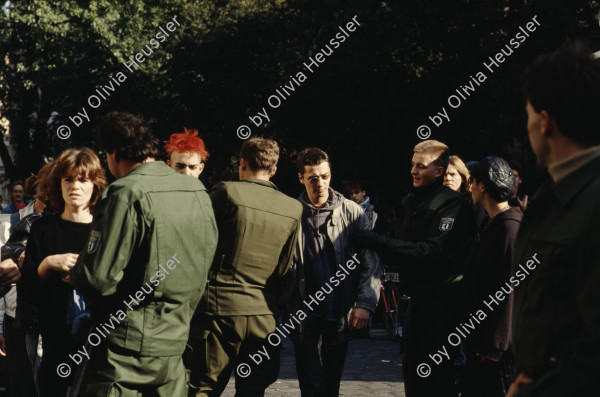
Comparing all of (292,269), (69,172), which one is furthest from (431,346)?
(69,172)

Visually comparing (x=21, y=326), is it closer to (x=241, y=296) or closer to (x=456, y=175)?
(x=241, y=296)

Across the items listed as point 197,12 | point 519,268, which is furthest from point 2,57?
point 519,268

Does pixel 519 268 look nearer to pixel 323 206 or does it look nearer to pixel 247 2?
pixel 323 206

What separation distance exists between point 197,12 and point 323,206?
87.9 feet

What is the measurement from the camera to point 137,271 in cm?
373

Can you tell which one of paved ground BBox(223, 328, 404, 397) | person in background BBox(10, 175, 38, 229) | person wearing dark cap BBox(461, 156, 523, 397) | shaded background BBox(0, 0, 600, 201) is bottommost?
paved ground BBox(223, 328, 404, 397)

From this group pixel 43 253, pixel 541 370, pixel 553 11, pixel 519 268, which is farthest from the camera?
pixel 553 11

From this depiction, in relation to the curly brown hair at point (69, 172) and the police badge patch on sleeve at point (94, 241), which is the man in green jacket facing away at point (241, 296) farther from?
the police badge patch on sleeve at point (94, 241)

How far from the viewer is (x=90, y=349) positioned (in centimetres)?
376

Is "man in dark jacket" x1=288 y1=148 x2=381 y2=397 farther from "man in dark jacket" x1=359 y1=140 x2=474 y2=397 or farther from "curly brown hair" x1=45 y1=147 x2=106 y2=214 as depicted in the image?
"curly brown hair" x1=45 y1=147 x2=106 y2=214

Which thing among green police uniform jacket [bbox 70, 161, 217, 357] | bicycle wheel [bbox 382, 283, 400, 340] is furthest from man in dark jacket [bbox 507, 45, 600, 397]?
bicycle wheel [bbox 382, 283, 400, 340]

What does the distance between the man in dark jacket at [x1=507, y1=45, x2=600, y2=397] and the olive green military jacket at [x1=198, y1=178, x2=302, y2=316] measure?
2.84 m

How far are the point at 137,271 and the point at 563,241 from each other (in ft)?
6.78

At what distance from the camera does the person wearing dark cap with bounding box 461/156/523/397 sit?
15.2ft
